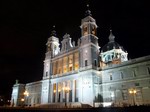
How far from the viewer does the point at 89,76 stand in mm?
47969

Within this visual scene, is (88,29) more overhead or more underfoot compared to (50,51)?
more overhead

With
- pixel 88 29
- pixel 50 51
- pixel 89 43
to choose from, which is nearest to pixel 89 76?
pixel 89 43

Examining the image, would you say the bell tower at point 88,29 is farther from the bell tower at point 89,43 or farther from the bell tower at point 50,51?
the bell tower at point 50,51

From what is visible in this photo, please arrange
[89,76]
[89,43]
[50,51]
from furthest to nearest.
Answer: [50,51], [89,43], [89,76]

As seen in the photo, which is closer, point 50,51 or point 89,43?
point 89,43

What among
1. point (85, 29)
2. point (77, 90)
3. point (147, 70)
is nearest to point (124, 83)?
point (147, 70)

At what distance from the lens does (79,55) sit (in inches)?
2154

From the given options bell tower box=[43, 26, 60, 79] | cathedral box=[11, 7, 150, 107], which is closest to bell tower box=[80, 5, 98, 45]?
cathedral box=[11, 7, 150, 107]

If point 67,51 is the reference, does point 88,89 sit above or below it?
below

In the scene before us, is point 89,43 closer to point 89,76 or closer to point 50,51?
point 89,76

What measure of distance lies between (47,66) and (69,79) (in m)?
14.8

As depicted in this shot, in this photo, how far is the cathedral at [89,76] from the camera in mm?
41838

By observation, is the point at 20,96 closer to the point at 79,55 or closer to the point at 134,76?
the point at 79,55

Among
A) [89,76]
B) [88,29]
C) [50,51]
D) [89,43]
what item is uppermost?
[88,29]
